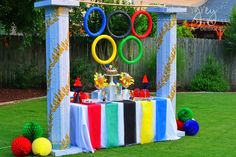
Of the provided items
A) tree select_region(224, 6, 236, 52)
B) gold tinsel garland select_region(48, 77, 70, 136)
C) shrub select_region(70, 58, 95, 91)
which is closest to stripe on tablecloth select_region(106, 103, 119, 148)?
gold tinsel garland select_region(48, 77, 70, 136)

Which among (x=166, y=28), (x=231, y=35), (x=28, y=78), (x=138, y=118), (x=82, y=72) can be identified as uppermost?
(x=231, y=35)

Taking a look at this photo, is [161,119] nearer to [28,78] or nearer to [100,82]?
[100,82]

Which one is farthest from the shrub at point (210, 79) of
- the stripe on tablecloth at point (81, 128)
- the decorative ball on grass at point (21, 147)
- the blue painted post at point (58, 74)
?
the decorative ball on grass at point (21, 147)

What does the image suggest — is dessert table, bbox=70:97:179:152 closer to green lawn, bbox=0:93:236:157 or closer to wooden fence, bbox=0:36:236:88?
green lawn, bbox=0:93:236:157

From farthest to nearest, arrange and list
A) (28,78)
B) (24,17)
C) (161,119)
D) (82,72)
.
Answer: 1. (28,78)
2. (82,72)
3. (24,17)
4. (161,119)

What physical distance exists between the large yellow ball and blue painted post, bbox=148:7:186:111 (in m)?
2.89

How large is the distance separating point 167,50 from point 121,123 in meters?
1.90

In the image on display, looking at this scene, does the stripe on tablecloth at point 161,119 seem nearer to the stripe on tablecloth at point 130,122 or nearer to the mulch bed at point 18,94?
the stripe on tablecloth at point 130,122

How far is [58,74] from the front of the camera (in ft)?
25.4

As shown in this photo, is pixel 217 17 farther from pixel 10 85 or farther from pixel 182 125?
pixel 182 125

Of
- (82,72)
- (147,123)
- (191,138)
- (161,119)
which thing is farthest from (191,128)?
(82,72)

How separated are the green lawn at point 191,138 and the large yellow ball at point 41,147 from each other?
0.51 metres

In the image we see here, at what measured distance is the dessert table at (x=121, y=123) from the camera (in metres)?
7.94

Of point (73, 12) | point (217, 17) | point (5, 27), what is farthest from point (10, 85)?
point (217, 17)
